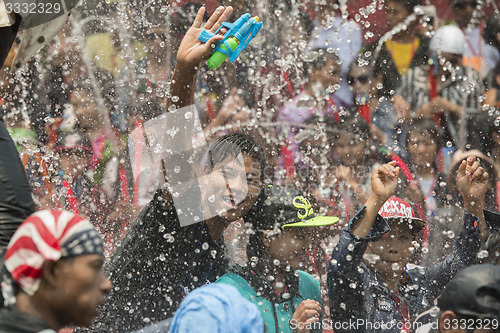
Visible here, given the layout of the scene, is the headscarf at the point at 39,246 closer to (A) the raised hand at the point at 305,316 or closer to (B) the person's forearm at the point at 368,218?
(A) the raised hand at the point at 305,316

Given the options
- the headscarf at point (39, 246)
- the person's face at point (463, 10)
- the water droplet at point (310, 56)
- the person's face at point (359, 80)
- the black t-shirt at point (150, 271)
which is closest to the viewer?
the headscarf at point (39, 246)

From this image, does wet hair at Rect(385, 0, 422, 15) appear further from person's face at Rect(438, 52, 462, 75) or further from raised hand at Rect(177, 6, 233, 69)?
raised hand at Rect(177, 6, 233, 69)

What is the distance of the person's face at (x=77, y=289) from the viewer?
5.78 ft

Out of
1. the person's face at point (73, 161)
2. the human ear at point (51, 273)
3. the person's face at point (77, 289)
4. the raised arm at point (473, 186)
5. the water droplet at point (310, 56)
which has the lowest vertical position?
the raised arm at point (473, 186)

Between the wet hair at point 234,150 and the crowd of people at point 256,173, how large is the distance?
0.04 feet

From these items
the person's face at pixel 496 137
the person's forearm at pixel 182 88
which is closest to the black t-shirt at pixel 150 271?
the person's forearm at pixel 182 88

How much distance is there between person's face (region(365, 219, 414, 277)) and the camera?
326 centimetres

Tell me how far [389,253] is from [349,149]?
1.81 m

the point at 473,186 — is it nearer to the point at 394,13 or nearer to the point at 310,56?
the point at 310,56

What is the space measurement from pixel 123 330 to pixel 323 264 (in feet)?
5.38

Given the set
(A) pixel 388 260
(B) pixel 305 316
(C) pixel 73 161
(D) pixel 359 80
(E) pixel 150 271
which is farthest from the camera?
(D) pixel 359 80

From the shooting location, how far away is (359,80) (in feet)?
17.8

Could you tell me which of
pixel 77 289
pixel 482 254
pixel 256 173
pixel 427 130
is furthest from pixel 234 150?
pixel 427 130

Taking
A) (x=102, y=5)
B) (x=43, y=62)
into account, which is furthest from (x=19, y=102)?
(x=102, y=5)
